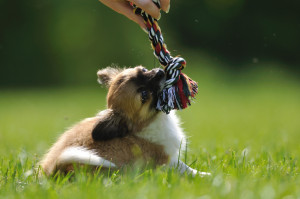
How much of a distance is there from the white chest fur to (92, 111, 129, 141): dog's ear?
0.64 feet

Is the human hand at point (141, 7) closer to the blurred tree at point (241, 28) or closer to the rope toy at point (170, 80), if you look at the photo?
the rope toy at point (170, 80)

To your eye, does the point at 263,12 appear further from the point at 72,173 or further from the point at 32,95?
the point at 72,173

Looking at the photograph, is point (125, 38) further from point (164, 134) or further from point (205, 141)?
point (164, 134)

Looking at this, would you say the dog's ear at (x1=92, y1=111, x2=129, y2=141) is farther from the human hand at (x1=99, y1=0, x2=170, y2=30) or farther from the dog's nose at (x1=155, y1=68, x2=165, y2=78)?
the human hand at (x1=99, y1=0, x2=170, y2=30)

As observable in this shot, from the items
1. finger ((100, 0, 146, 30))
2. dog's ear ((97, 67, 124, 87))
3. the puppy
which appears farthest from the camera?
dog's ear ((97, 67, 124, 87))

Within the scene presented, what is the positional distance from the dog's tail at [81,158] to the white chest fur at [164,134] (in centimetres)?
51

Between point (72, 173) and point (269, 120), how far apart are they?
6221 millimetres

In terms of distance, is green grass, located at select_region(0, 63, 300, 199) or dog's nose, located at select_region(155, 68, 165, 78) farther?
dog's nose, located at select_region(155, 68, 165, 78)

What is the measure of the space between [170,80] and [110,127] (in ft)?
2.07

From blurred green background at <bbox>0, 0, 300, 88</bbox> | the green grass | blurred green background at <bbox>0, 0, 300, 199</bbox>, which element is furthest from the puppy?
blurred green background at <bbox>0, 0, 300, 88</bbox>

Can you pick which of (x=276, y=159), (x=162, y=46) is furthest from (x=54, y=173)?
(x=276, y=159)

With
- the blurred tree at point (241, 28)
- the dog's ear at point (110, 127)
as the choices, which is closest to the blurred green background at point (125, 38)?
the blurred tree at point (241, 28)

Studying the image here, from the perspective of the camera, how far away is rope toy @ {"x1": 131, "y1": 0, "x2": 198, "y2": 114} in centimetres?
361

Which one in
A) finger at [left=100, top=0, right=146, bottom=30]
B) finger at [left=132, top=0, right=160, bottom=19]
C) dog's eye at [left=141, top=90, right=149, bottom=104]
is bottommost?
dog's eye at [left=141, top=90, right=149, bottom=104]
